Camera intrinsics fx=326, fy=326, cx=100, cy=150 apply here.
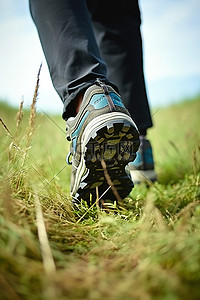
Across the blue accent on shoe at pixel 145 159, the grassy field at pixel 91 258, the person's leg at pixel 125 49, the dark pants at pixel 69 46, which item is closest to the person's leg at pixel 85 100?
the dark pants at pixel 69 46

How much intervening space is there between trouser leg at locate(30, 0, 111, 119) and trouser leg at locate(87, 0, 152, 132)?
0.44m

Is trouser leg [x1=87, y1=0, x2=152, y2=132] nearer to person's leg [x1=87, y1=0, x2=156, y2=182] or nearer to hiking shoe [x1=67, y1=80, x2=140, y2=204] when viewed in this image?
person's leg [x1=87, y1=0, x2=156, y2=182]

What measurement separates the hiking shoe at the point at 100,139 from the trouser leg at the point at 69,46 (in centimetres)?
6

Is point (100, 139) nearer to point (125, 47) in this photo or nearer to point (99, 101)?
point (99, 101)

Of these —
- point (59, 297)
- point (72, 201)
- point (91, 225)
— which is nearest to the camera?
point (59, 297)

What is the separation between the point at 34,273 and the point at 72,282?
70 mm

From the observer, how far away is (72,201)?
1.13m

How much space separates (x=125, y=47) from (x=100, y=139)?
0.79m

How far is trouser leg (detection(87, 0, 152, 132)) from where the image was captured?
1556 mm

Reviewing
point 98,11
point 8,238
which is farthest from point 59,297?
point 98,11

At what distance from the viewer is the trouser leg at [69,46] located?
1.10 meters

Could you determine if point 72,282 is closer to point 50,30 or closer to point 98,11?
point 50,30

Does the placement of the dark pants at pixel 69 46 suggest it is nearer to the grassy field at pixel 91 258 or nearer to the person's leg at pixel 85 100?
the person's leg at pixel 85 100

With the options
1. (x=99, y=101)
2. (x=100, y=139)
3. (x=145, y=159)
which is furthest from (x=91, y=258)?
(x=145, y=159)
